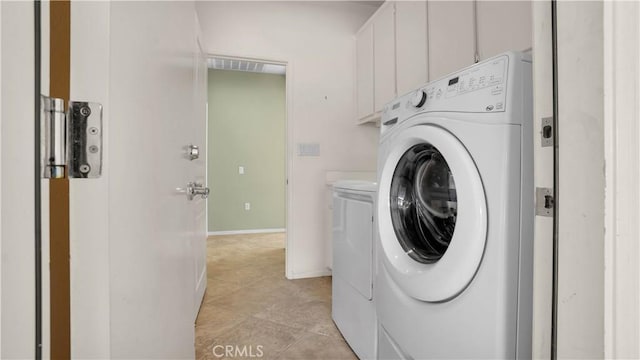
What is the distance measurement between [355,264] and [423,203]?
0.58 metres

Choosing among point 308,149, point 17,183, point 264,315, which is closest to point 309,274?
point 264,315

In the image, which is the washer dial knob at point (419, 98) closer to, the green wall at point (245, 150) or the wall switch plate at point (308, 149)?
the wall switch plate at point (308, 149)

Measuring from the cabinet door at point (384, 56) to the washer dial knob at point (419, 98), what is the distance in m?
1.22

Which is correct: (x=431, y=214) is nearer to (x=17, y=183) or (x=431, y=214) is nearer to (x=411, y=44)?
(x=17, y=183)

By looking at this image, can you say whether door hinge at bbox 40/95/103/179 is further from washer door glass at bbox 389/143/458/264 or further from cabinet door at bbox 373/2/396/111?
cabinet door at bbox 373/2/396/111

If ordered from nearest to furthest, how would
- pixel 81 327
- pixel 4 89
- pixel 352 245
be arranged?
pixel 4 89 → pixel 81 327 → pixel 352 245

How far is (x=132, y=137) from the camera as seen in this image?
1.64 ft

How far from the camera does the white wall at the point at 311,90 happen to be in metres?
2.78

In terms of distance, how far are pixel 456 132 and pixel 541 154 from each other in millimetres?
326

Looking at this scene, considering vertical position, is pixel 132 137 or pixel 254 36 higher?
pixel 254 36

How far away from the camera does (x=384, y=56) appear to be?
2.43m

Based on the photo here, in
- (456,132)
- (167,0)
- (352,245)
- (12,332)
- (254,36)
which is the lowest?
(352,245)

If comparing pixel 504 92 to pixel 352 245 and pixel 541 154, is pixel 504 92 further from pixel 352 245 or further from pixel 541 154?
pixel 352 245
